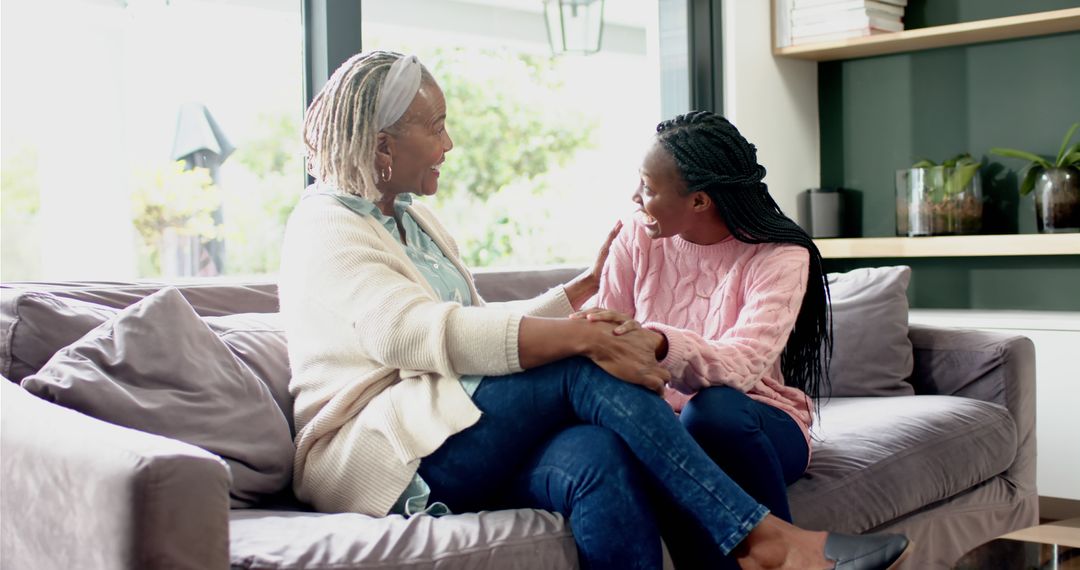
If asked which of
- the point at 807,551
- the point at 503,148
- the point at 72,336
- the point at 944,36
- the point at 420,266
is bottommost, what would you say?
the point at 807,551

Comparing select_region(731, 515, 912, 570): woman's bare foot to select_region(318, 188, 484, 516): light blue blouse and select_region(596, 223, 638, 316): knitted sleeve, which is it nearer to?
select_region(318, 188, 484, 516): light blue blouse

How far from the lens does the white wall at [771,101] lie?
389cm

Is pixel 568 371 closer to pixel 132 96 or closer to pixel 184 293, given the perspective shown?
pixel 184 293

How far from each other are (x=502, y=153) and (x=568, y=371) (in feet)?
21.6

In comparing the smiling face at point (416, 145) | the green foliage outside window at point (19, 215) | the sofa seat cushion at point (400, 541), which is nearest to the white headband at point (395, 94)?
the smiling face at point (416, 145)

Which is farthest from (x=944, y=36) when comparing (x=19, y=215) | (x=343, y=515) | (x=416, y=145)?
(x=19, y=215)

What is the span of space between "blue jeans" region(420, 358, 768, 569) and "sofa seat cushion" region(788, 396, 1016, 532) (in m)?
0.45

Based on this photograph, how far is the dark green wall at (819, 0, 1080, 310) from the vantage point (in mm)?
3818

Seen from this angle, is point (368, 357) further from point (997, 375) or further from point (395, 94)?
point (997, 375)

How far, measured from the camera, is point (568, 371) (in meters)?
1.78

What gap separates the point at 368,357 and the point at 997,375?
1.68 meters

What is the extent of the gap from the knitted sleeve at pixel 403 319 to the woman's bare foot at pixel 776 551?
1.47 ft

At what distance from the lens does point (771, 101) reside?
160 inches

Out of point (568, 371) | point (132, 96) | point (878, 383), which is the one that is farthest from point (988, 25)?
point (132, 96)
